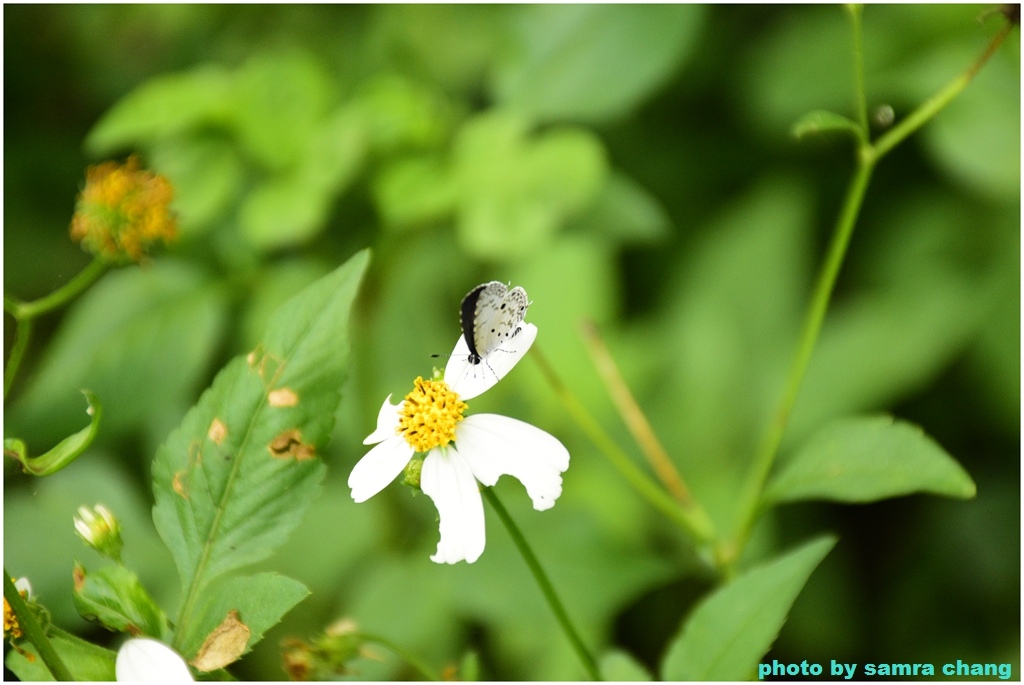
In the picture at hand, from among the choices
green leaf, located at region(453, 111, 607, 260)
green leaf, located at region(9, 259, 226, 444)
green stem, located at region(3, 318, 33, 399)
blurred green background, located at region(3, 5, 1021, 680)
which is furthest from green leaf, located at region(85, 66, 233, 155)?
green stem, located at region(3, 318, 33, 399)

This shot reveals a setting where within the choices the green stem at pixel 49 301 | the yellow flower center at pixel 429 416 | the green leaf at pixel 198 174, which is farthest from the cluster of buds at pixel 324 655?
the green leaf at pixel 198 174

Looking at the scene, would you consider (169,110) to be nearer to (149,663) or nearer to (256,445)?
(256,445)

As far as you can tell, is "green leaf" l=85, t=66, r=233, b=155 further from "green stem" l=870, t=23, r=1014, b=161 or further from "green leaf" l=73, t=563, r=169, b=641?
"green stem" l=870, t=23, r=1014, b=161

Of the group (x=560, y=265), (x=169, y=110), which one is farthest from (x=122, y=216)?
(x=560, y=265)

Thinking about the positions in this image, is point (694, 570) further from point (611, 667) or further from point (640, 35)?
point (640, 35)

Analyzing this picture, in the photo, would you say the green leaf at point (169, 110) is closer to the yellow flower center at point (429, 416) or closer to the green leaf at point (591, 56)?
the green leaf at point (591, 56)

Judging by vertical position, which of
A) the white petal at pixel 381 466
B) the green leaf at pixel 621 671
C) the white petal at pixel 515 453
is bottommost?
the green leaf at pixel 621 671
